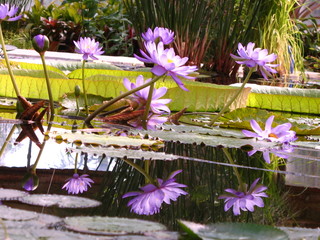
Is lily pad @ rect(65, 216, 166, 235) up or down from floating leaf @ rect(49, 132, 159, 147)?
up

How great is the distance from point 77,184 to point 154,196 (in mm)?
112

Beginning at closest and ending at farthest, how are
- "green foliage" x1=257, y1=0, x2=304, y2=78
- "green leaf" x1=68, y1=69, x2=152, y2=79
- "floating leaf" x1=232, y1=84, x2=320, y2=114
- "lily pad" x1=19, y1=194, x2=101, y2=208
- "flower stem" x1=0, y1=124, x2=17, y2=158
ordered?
"lily pad" x1=19, y1=194, x2=101, y2=208 → "flower stem" x1=0, y1=124, x2=17, y2=158 → "floating leaf" x1=232, y1=84, x2=320, y2=114 → "green leaf" x1=68, y1=69, x2=152, y2=79 → "green foliage" x1=257, y1=0, x2=304, y2=78

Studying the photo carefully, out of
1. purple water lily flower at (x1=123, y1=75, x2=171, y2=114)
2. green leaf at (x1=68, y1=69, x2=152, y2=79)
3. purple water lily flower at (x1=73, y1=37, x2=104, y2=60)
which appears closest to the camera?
purple water lily flower at (x1=123, y1=75, x2=171, y2=114)

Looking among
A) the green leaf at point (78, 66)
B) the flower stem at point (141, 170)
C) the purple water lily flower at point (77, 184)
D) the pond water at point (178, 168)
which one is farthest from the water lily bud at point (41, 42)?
the green leaf at point (78, 66)

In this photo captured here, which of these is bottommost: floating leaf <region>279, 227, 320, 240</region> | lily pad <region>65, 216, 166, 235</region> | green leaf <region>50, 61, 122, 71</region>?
green leaf <region>50, 61, 122, 71</region>

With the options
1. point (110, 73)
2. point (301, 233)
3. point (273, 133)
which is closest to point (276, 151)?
point (273, 133)

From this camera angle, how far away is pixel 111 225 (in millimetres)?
635

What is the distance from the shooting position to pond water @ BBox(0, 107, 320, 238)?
2.43 feet

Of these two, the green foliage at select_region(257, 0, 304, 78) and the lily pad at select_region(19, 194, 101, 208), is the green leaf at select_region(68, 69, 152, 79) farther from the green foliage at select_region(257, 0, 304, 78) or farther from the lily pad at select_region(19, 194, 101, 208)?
the green foliage at select_region(257, 0, 304, 78)

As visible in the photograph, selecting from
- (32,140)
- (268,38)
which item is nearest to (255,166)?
(32,140)

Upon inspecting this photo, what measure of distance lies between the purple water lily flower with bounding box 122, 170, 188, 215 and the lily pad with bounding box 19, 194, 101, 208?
5cm

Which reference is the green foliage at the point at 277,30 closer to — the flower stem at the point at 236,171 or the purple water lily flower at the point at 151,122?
the purple water lily flower at the point at 151,122

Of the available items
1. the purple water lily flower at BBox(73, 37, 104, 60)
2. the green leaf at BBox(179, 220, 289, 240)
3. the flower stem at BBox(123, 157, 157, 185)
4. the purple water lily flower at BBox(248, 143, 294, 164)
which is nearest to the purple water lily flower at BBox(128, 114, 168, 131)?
the purple water lily flower at BBox(73, 37, 104, 60)

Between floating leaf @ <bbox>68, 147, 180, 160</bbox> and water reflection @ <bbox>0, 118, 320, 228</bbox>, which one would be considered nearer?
water reflection @ <bbox>0, 118, 320, 228</bbox>
